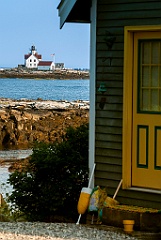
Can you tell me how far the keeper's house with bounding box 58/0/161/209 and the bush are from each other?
2.92 feet

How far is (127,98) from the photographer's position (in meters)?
11.4

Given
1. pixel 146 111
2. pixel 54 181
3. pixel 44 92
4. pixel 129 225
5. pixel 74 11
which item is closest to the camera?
pixel 129 225

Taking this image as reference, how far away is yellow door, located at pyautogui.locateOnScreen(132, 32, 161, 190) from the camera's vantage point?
11305 mm

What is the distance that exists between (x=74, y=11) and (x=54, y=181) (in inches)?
107

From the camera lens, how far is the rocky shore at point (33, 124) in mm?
32531

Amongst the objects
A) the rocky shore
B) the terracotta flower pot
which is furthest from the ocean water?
the terracotta flower pot

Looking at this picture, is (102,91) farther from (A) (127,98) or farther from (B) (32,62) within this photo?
(B) (32,62)

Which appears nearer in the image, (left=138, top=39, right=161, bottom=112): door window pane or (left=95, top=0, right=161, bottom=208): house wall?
(left=138, top=39, right=161, bottom=112): door window pane

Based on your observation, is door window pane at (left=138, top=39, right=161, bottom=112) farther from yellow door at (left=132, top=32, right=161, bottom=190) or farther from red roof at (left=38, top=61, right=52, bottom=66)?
red roof at (left=38, top=61, right=52, bottom=66)

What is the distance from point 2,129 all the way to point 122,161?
22.4 metres

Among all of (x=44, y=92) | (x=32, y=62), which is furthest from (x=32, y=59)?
(x=44, y=92)

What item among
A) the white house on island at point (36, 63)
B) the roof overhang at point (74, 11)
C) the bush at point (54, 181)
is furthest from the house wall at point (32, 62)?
the roof overhang at point (74, 11)

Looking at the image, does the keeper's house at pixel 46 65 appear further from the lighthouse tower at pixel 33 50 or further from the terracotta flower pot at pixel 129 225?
the terracotta flower pot at pixel 129 225

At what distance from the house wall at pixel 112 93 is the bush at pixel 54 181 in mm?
870
